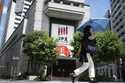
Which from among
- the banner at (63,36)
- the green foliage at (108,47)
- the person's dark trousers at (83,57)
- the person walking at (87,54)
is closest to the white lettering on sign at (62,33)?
the banner at (63,36)

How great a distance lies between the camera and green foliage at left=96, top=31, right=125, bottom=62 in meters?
32.9

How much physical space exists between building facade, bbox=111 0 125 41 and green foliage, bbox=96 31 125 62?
3454 centimetres

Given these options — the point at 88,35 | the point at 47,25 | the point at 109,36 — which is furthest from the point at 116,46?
the point at 88,35

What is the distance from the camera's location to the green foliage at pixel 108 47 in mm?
32906

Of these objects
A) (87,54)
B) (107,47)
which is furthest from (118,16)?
(87,54)

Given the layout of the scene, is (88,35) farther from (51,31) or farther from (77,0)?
(77,0)

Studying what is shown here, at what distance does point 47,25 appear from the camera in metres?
43.8

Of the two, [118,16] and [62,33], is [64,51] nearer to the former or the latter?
[62,33]

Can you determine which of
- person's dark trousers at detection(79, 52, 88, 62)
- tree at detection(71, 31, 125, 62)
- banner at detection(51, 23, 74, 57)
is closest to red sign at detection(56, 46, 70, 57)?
banner at detection(51, 23, 74, 57)

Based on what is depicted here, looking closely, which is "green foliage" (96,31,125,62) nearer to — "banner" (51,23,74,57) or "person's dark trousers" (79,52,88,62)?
"banner" (51,23,74,57)

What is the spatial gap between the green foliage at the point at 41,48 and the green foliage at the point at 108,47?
6810 millimetres

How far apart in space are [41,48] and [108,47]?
392 inches

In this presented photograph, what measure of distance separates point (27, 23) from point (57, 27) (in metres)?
10.9

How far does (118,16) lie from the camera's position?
250 feet
